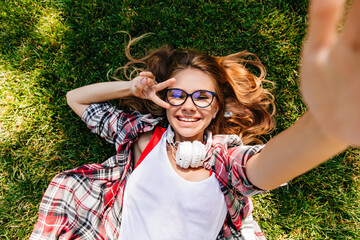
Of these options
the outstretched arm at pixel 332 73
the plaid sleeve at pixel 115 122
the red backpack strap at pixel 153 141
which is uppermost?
the outstretched arm at pixel 332 73

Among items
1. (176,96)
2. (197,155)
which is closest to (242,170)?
(197,155)

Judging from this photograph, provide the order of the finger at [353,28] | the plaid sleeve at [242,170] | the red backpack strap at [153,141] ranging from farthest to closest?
the red backpack strap at [153,141], the plaid sleeve at [242,170], the finger at [353,28]

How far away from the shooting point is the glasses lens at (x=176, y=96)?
7.12 feet

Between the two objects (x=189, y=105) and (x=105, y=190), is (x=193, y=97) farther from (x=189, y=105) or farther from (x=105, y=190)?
(x=105, y=190)

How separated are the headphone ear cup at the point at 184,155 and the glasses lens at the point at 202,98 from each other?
→ 381 millimetres

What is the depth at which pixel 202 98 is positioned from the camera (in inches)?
86.1

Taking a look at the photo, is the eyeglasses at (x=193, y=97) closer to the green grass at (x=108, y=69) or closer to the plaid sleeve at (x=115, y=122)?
the plaid sleeve at (x=115, y=122)

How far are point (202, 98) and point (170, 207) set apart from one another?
1006mm

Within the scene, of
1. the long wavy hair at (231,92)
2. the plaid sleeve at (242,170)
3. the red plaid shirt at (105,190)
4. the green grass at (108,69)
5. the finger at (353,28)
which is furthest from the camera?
the green grass at (108,69)

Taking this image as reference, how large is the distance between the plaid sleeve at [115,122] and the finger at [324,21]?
197 centimetres

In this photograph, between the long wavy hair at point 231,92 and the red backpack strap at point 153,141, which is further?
the long wavy hair at point 231,92

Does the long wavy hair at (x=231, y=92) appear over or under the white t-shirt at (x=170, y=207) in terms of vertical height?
over

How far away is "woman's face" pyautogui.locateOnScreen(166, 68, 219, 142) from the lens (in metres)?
2.17

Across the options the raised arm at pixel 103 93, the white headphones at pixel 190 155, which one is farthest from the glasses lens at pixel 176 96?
the white headphones at pixel 190 155
